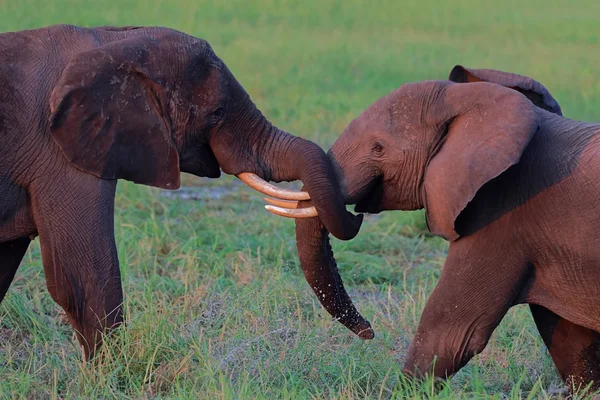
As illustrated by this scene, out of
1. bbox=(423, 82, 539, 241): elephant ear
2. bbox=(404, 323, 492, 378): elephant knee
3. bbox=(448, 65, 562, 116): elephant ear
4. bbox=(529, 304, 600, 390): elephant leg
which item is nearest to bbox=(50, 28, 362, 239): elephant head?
bbox=(423, 82, 539, 241): elephant ear

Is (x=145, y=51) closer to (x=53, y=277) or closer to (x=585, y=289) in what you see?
(x=53, y=277)

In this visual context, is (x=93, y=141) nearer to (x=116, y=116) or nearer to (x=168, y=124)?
(x=116, y=116)

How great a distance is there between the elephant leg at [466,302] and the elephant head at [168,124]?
50 centimetres

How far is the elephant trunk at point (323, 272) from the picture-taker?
15.3ft

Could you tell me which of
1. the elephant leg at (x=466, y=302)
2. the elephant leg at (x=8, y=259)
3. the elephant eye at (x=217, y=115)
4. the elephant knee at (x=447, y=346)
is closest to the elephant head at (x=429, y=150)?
the elephant leg at (x=466, y=302)

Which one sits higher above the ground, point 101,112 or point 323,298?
point 101,112

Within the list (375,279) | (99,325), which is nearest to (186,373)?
(99,325)

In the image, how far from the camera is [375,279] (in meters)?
6.64

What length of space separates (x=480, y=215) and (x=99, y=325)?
1.62 meters

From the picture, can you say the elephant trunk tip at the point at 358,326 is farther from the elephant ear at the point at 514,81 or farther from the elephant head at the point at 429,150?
the elephant ear at the point at 514,81

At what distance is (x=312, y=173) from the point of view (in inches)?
179

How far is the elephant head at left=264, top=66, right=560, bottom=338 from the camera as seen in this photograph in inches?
162

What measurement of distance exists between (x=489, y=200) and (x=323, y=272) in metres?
0.83

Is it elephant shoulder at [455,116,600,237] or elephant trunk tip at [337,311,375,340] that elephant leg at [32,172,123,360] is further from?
elephant shoulder at [455,116,600,237]
